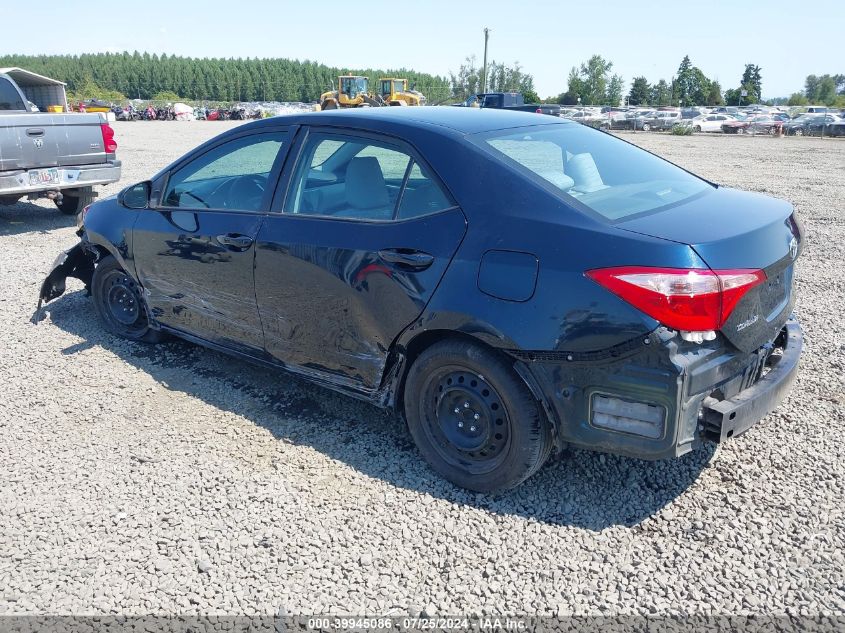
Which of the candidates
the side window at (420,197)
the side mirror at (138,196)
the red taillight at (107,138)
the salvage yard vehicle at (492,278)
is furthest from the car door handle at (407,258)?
the red taillight at (107,138)

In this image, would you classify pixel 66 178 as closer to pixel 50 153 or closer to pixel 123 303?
pixel 50 153

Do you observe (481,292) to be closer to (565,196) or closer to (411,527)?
(565,196)

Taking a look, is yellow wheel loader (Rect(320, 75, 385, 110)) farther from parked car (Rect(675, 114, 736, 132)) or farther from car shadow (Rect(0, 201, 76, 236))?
car shadow (Rect(0, 201, 76, 236))

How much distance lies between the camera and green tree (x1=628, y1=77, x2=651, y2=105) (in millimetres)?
80688

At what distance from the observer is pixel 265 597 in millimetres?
2645

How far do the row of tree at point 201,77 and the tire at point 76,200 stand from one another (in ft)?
346

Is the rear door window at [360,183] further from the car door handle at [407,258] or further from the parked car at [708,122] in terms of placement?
the parked car at [708,122]

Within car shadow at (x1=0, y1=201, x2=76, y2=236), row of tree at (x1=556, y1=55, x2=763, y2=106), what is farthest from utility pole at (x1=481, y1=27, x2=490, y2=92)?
car shadow at (x1=0, y1=201, x2=76, y2=236)

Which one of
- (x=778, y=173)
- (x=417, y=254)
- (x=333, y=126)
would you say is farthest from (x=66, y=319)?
(x=778, y=173)

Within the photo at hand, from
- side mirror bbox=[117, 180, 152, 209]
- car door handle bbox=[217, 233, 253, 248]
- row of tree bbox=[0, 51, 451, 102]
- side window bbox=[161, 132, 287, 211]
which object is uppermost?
row of tree bbox=[0, 51, 451, 102]

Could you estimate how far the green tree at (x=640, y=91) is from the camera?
80688 mm

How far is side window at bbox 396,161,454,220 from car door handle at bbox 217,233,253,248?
1.05 metres

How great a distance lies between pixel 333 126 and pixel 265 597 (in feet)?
8.02

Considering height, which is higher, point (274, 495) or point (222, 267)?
point (222, 267)
